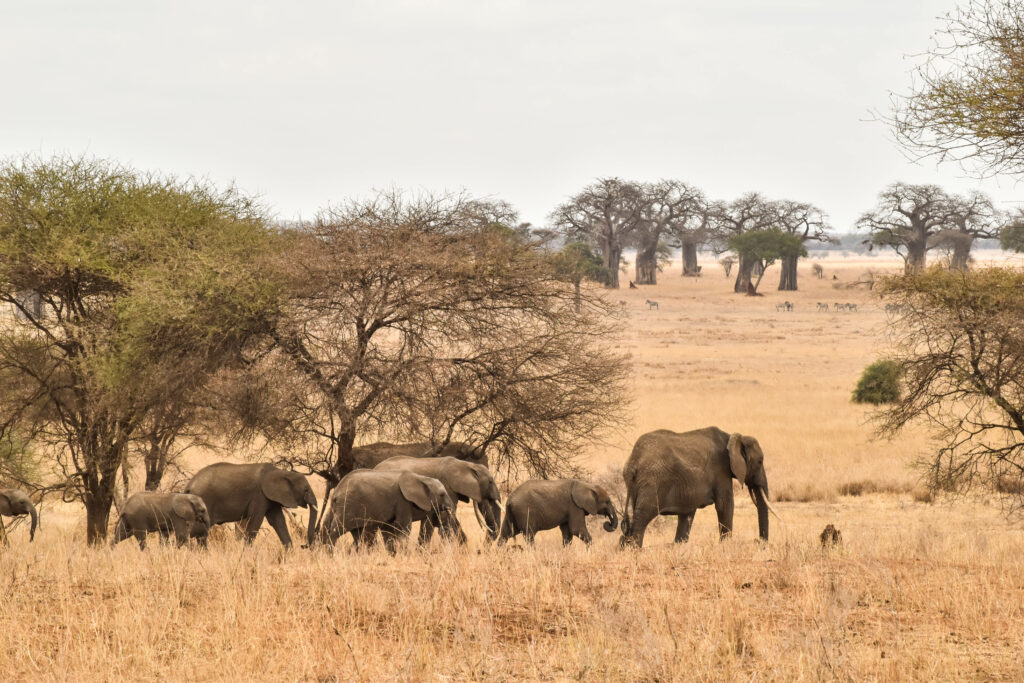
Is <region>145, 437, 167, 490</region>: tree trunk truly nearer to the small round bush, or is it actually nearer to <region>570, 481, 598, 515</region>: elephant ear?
<region>570, 481, 598, 515</region>: elephant ear

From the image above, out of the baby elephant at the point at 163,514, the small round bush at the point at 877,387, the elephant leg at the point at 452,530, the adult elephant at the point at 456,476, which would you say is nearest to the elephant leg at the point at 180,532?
the baby elephant at the point at 163,514

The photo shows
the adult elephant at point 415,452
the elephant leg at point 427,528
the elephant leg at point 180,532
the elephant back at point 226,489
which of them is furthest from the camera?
the adult elephant at point 415,452

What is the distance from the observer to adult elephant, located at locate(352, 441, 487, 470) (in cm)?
1712

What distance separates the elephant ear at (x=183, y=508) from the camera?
44.9 feet

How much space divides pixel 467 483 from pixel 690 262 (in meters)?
112

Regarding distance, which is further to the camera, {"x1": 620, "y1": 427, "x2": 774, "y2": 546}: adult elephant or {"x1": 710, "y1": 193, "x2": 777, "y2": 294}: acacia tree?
{"x1": 710, "y1": 193, "x2": 777, "y2": 294}: acacia tree

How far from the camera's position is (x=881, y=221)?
314 feet

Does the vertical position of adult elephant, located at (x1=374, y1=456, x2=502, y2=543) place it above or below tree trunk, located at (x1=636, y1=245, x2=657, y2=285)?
below

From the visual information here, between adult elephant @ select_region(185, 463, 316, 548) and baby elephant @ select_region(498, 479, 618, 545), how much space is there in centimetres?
293

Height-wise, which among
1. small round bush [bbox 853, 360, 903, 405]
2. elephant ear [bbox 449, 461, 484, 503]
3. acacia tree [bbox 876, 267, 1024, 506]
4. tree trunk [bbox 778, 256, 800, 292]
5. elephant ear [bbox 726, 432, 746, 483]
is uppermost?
tree trunk [bbox 778, 256, 800, 292]

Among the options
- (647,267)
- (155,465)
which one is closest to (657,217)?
(647,267)

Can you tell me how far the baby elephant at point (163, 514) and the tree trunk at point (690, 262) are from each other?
10847 centimetres

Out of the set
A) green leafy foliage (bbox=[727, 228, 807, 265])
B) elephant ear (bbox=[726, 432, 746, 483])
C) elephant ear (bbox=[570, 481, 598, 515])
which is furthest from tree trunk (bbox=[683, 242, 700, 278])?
elephant ear (bbox=[570, 481, 598, 515])

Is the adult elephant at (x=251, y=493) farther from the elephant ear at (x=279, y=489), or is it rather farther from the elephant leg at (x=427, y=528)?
the elephant leg at (x=427, y=528)
